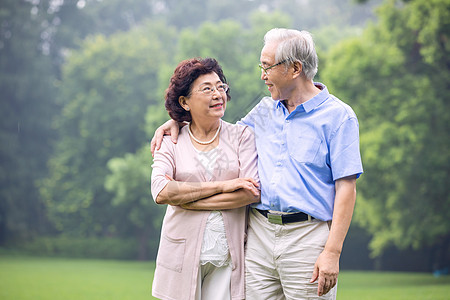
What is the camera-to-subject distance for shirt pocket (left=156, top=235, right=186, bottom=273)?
120 inches

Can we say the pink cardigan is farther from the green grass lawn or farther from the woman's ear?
the green grass lawn

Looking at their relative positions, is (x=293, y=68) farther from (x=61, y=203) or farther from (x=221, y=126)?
(x=61, y=203)

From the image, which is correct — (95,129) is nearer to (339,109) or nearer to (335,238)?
(339,109)

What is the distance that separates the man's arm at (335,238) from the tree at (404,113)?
13.4 m

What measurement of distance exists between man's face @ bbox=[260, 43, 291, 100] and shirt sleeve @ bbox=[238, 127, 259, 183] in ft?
1.04

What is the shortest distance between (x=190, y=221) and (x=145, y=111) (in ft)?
87.4

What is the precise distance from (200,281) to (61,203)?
86.5 feet

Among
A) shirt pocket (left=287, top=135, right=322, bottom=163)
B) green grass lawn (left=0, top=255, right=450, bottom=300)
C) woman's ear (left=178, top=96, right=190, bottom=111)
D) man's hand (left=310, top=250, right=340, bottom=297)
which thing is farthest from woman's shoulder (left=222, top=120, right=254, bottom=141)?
green grass lawn (left=0, top=255, right=450, bottom=300)

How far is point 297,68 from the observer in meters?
2.92

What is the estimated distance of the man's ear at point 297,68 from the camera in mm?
2912

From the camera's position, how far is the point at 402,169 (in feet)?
54.4

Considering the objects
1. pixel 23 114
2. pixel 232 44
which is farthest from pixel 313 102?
pixel 23 114

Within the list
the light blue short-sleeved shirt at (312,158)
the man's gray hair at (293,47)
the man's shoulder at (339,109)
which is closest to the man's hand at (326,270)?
the light blue short-sleeved shirt at (312,158)

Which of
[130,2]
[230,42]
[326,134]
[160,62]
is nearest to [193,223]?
[326,134]
